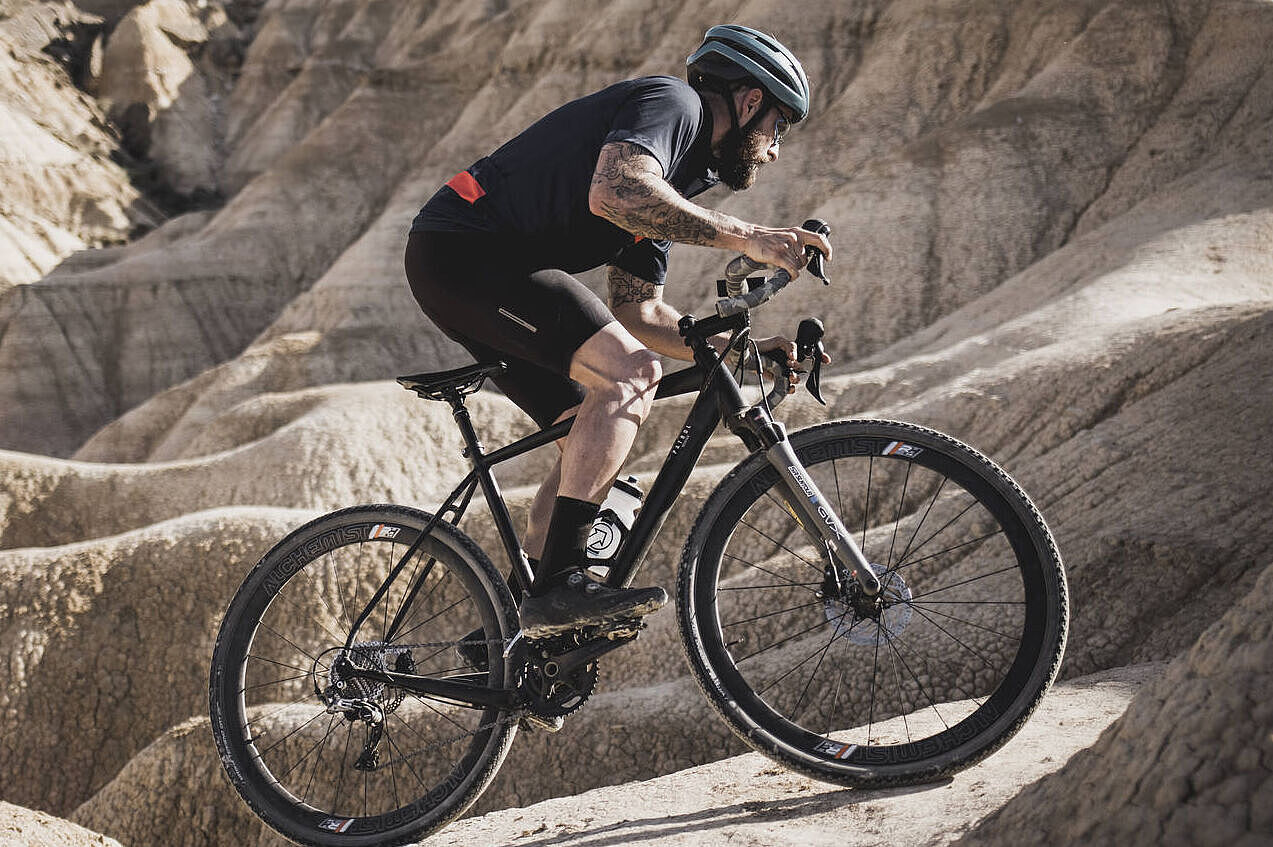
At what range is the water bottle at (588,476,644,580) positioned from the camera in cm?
318

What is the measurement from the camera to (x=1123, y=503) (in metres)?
5.91

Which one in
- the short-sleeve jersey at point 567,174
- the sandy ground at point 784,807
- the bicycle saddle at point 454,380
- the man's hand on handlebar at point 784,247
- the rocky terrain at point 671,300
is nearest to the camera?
the sandy ground at point 784,807

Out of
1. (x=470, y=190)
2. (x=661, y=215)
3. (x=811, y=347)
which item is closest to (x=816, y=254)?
(x=811, y=347)

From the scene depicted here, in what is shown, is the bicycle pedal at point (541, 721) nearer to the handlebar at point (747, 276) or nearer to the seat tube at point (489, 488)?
the seat tube at point (489, 488)

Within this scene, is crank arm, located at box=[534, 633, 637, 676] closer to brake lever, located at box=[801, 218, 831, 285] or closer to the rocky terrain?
the rocky terrain

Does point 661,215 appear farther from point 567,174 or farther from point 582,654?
point 582,654

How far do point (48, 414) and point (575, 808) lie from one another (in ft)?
85.5

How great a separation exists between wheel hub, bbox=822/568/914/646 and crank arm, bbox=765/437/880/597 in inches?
1.4

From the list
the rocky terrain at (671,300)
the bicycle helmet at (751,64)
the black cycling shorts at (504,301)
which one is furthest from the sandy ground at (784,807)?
the bicycle helmet at (751,64)

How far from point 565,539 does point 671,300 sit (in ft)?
51.7

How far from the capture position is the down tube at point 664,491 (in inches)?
123

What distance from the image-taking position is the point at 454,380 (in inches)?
129

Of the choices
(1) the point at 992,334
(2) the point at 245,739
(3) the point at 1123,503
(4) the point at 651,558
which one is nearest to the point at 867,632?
(2) the point at 245,739

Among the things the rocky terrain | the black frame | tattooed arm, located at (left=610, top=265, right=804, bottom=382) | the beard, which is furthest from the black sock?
the beard
